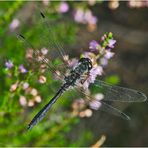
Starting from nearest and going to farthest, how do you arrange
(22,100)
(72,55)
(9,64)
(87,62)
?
(87,62)
(9,64)
(22,100)
(72,55)

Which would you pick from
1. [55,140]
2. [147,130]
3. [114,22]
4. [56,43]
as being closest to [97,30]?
[114,22]

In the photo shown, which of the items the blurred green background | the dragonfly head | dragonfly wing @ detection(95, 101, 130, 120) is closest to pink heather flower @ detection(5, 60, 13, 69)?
the blurred green background

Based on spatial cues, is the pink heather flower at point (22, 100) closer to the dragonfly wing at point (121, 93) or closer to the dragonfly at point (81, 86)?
the dragonfly at point (81, 86)

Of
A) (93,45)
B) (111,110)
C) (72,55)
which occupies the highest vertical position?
(72,55)

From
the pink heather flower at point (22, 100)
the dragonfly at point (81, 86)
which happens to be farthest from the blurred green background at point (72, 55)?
the dragonfly at point (81, 86)

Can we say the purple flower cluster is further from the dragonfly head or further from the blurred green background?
the blurred green background

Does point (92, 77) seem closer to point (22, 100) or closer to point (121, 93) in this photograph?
point (121, 93)

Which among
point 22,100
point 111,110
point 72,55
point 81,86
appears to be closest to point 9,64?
point 22,100
